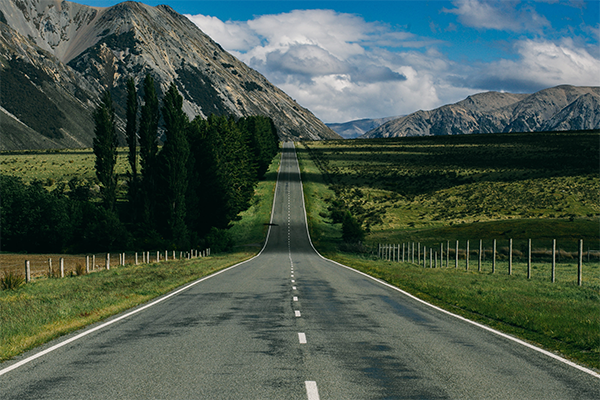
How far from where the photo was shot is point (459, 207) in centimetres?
9106

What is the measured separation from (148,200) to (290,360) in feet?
185

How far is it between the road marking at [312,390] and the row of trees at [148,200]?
5144cm

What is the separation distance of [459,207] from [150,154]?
50.0 meters

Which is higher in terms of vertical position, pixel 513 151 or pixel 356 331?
pixel 513 151

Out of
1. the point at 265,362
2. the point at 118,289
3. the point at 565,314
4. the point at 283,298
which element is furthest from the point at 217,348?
the point at 118,289

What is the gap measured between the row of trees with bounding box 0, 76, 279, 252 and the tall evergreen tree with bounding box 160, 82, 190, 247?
3.7 inches

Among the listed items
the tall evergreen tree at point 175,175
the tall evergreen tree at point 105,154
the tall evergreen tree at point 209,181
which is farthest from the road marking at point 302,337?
the tall evergreen tree at point 105,154

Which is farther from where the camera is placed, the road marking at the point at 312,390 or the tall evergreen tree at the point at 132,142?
the tall evergreen tree at the point at 132,142

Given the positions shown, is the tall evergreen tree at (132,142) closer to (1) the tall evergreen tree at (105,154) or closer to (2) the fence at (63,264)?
(1) the tall evergreen tree at (105,154)

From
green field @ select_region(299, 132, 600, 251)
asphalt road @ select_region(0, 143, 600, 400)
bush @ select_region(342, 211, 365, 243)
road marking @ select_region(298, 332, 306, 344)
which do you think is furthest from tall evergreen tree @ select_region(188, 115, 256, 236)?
road marking @ select_region(298, 332, 306, 344)

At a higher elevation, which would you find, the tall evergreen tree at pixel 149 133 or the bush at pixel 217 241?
the tall evergreen tree at pixel 149 133

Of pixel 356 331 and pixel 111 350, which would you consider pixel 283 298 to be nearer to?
pixel 356 331

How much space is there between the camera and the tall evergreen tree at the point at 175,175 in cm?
5956

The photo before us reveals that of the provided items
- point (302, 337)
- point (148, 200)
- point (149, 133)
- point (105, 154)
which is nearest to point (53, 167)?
point (105, 154)
